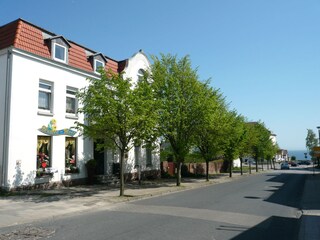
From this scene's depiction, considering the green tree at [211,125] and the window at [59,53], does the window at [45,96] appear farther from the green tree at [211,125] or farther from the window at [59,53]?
the green tree at [211,125]

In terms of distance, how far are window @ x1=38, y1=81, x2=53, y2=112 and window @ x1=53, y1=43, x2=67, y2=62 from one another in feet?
6.05

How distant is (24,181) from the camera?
17.1 meters

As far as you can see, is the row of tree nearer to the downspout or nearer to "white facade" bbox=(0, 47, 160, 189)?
"white facade" bbox=(0, 47, 160, 189)

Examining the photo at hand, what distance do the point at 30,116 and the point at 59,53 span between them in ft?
15.6

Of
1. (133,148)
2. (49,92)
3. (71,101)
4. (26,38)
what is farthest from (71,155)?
(26,38)

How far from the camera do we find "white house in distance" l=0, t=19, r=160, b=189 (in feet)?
54.5

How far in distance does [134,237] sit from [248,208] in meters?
6.76

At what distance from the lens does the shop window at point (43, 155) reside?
717 inches

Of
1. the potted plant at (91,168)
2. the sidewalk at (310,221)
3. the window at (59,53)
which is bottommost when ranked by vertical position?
the sidewalk at (310,221)

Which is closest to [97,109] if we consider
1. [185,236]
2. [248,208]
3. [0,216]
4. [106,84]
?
[106,84]

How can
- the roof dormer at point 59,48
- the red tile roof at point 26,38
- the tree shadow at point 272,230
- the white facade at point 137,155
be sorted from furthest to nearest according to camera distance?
the white facade at point 137,155 < the roof dormer at point 59,48 < the red tile roof at point 26,38 < the tree shadow at point 272,230

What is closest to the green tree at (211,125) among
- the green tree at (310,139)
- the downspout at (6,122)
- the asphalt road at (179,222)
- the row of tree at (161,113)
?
the row of tree at (161,113)

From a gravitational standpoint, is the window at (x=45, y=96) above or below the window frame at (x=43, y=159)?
above

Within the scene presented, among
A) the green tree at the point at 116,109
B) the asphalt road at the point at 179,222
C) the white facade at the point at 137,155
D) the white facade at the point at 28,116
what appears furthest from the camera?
→ the white facade at the point at 137,155
